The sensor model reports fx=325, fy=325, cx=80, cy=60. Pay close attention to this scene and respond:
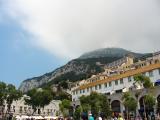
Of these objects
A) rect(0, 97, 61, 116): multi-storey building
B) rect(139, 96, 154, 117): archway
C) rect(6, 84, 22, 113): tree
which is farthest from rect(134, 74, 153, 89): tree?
rect(0, 97, 61, 116): multi-storey building

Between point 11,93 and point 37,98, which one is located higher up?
point 11,93

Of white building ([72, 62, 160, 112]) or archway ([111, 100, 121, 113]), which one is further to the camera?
archway ([111, 100, 121, 113])

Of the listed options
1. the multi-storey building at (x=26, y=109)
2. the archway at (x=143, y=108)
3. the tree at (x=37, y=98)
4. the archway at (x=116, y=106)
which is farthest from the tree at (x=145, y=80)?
the multi-storey building at (x=26, y=109)

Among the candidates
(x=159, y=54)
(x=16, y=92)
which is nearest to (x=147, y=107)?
(x=16, y=92)

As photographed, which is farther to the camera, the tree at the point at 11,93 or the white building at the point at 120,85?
the tree at the point at 11,93

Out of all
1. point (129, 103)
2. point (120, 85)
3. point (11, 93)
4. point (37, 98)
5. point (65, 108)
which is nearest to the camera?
point (129, 103)

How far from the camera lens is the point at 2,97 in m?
93.9

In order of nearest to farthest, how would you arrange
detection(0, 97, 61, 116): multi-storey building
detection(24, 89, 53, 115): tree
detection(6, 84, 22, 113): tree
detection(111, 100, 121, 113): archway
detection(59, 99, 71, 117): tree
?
detection(111, 100, 121, 113): archway, detection(59, 99, 71, 117): tree, detection(6, 84, 22, 113): tree, detection(24, 89, 53, 115): tree, detection(0, 97, 61, 116): multi-storey building

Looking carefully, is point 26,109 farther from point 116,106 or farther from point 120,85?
point 116,106

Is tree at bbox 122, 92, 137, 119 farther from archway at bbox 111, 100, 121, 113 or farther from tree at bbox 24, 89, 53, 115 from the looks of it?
tree at bbox 24, 89, 53, 115

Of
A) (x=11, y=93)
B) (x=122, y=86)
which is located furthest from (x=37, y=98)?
(x=122, y=86)

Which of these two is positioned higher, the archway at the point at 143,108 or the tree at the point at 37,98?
the tree at the point at 37,98

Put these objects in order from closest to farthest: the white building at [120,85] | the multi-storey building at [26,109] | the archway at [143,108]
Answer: the archway at [143,108]
the white building at [120,85]
the multi-storey building at [26,109]

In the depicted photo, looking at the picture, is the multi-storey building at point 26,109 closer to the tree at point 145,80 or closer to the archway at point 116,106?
the archway at point 116,106
